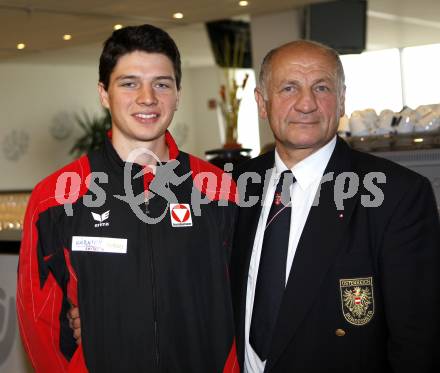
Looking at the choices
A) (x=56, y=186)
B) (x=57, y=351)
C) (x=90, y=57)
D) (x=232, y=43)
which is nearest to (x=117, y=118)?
(x=56, y=186)

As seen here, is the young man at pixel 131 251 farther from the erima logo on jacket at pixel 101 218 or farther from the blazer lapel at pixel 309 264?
the blazer lapel at pixel 309 264

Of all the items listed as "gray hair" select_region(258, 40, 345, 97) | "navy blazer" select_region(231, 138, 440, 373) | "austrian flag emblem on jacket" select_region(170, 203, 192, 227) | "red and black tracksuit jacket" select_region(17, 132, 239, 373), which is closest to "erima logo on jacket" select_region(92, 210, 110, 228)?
"red and black tracksuit jacket" select_region(17, 132, 239, 373)

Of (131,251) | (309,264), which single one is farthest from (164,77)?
(309,264)

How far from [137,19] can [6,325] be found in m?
5.03

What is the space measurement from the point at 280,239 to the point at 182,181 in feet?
1.11

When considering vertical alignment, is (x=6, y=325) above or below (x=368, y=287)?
below

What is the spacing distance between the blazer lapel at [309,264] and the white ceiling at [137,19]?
5.04 meters

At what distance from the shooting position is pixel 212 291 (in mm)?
2012

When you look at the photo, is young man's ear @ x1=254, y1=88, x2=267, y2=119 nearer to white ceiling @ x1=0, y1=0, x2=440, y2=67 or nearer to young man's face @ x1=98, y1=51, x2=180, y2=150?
young man's face @ x1=98, y1=51, x2=180, y2=150

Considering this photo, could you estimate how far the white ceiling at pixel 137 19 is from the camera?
683 cm

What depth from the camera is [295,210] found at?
207 centimetres

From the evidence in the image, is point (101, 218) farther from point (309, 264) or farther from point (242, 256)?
point (309, 264)

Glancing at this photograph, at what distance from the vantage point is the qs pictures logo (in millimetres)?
3250

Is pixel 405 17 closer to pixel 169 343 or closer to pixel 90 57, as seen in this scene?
pixel 90 57
